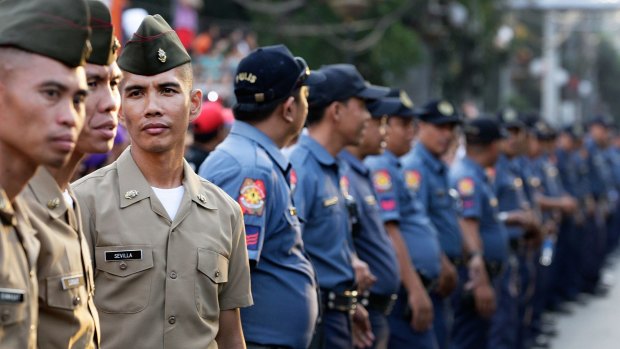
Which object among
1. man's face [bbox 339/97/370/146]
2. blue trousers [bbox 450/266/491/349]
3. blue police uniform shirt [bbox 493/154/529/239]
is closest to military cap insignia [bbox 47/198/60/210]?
man's face [bbox 339/97/370/146]

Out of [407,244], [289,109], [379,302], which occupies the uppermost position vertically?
[289,109]

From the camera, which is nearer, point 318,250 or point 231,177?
point 231,177

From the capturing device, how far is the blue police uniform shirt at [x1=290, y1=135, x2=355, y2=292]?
5315 millimetres

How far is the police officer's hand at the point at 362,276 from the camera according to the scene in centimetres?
560

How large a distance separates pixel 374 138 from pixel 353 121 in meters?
0.72

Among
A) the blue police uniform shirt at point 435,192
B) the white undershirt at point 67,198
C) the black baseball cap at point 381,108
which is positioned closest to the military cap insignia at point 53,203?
the white undershirt at point 67,198

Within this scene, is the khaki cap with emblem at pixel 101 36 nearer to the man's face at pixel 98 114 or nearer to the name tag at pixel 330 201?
the man's face at pixel 98 114

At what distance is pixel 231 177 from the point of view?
4.29 metres

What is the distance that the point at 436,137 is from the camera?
27.3 ft

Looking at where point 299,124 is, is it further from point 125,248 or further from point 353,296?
point 125,248

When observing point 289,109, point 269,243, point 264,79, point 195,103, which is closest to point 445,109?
point 289,109

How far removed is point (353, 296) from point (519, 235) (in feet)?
17.6

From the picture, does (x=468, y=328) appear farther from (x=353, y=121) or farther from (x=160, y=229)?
(x=160, y=229)

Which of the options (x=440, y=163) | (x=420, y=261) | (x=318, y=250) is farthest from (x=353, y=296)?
(x=440, y=163)
